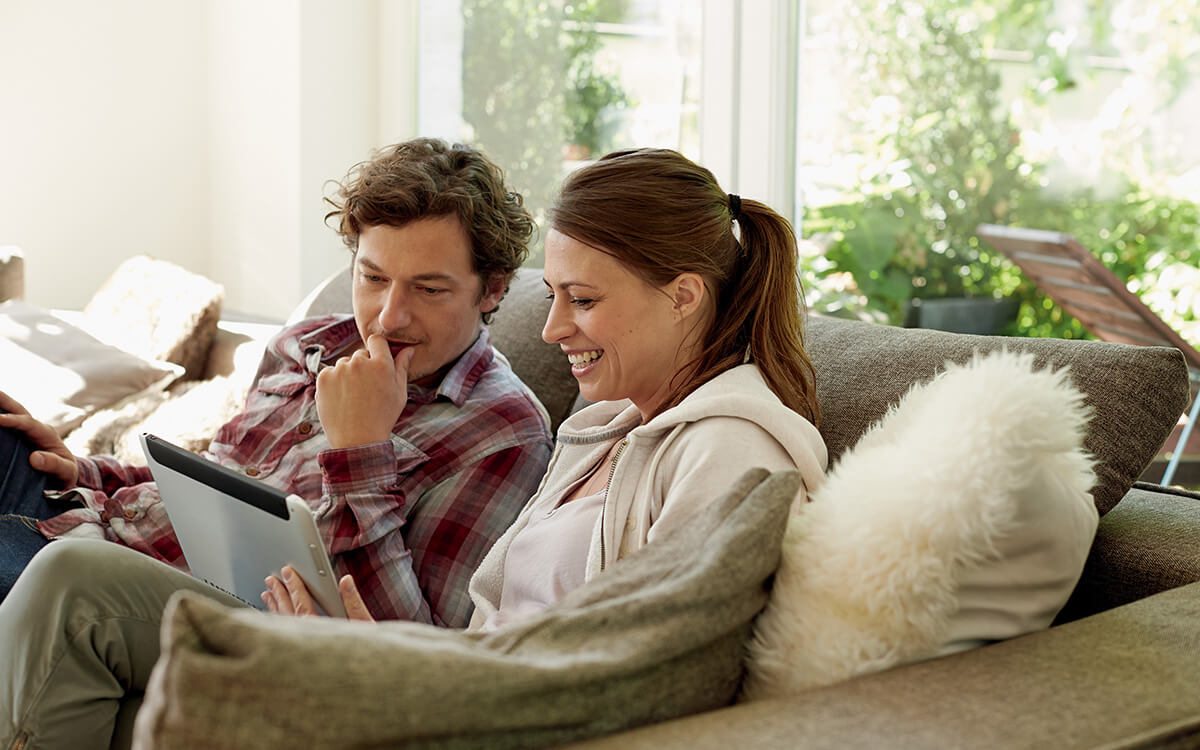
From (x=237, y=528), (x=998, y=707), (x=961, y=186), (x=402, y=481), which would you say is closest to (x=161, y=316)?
(x=402, y=481)

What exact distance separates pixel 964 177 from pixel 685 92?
2.81ft

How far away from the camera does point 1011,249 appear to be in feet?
8.32

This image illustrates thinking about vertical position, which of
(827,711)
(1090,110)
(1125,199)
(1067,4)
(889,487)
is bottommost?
(827,711)

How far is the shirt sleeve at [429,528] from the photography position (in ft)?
5.19

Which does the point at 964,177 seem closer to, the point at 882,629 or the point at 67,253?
the point at 882,629

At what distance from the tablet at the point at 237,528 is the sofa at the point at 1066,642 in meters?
0.51

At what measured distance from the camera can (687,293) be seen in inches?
56.2

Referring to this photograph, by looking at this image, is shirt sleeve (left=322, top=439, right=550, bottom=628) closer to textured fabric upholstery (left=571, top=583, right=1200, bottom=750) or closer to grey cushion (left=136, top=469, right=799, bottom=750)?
grey cushion (left=136, top=469, right=799, bottom=750)

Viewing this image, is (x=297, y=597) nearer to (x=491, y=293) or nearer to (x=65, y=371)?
(x=491, y=293)

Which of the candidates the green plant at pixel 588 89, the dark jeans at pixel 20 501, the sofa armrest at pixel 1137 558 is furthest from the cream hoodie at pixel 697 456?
the green plant at pixel 588 89

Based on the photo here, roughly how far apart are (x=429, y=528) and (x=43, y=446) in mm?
840

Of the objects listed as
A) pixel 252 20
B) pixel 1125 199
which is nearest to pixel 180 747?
pixel 1125 199

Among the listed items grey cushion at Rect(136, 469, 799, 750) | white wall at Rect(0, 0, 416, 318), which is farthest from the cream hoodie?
white wall at Rect(0, 0, 416, 318)

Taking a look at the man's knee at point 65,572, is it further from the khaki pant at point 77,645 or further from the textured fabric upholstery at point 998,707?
the textured fabric upholstery at point 998,707
